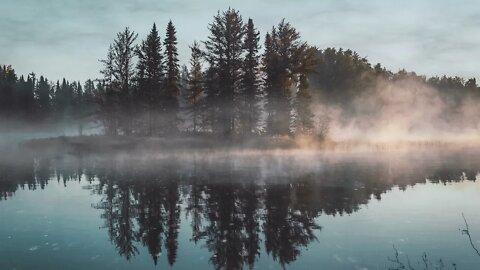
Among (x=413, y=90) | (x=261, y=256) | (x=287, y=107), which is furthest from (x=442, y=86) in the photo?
(x=261, y=256)

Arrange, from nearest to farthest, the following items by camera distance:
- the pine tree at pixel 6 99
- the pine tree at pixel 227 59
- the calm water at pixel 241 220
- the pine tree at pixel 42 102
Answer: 1. the calm water at pixel 241 220
2. the pine tree at pixel 227 59
3. the pine tree at pixel 6 99
4. the pine tree at pixel 42 102

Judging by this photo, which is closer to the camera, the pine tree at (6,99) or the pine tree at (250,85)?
the pine tree at (250,85)

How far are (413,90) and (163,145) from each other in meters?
84.8

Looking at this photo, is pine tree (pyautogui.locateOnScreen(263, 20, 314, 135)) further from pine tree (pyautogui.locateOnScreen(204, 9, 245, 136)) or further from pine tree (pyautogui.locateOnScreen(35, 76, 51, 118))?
pine tree (pyautogui.locateOnScreen(35, 76, 51, 118))

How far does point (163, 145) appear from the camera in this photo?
4728 cm

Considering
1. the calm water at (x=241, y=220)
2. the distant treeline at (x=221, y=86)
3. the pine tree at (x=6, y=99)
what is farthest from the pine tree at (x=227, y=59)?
the pine tree at (x=6, y=99)

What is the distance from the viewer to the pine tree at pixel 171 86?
54000 mm

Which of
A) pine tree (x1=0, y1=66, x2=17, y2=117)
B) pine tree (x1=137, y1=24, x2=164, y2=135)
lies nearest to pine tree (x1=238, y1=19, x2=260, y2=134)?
pine tree (x1=137, y1=24, x2=164, y2=135)

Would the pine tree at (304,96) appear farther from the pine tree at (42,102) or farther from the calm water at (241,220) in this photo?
the pine tree at (42,102)

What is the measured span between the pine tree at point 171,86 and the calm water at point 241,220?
2864cm

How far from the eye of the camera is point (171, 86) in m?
54.4

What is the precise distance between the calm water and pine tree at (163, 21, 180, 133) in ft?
94.0

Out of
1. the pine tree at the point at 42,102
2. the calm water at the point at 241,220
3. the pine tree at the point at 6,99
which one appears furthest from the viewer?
the pine tree at the point at 42,102

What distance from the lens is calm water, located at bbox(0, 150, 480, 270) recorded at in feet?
32.9
